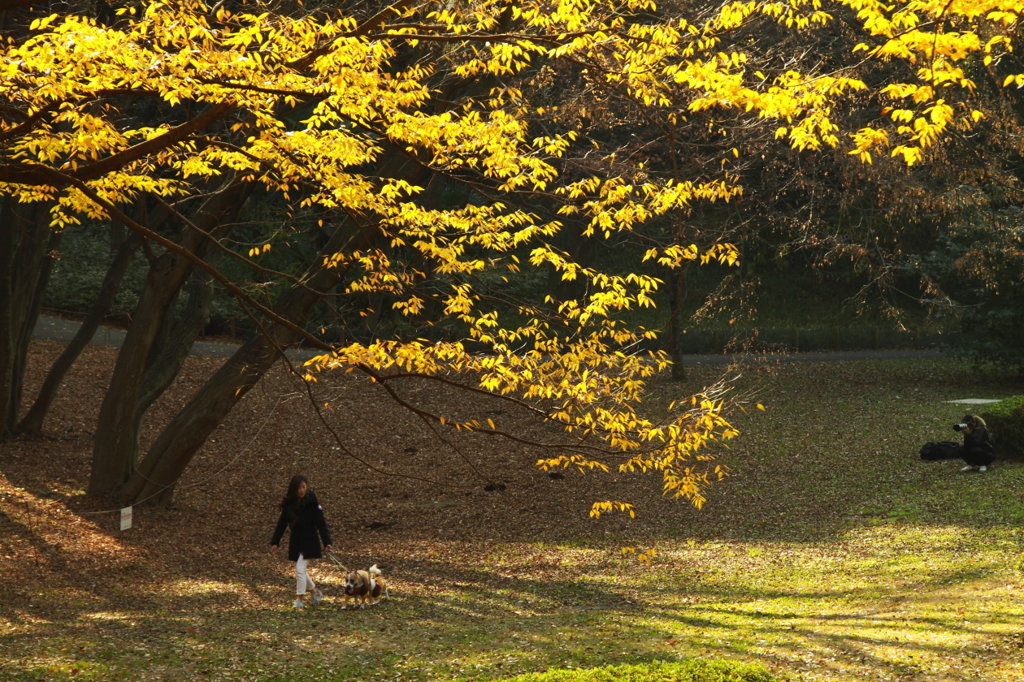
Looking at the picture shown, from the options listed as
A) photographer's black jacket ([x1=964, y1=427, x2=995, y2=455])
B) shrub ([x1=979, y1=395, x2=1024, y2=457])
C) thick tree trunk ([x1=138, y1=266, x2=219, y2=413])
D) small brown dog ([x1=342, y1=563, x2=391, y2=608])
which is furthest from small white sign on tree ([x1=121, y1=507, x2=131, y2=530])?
shrub ([x1=979, y1=395, x2=1024, y2=457])

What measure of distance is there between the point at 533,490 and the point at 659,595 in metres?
5.80

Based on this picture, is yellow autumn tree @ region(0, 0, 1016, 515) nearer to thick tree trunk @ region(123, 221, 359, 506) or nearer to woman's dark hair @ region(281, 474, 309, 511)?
A: thick tree trunk @ region(123, 221, 359, 506)

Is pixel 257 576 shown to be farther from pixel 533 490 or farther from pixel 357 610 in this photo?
pixel 533 490

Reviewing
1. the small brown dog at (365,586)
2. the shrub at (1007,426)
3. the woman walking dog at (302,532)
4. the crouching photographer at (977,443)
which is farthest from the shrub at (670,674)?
the shrub at (1007,426)

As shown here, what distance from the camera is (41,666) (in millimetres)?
6895

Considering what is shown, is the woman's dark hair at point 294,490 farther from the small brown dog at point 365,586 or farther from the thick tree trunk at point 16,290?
the thick tree trunk at point 16,290

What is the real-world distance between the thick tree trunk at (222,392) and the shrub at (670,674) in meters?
7.62

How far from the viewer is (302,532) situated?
9.68 meters

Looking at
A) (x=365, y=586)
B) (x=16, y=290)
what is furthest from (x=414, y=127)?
(x=16, y=290)

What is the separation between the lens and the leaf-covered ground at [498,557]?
726cm

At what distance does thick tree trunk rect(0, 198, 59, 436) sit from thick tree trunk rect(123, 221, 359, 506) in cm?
302

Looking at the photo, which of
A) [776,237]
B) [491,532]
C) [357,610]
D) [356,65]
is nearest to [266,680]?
[357,610]

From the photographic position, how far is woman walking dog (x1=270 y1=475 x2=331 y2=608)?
31.5 feet

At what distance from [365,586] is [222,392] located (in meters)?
4.39
